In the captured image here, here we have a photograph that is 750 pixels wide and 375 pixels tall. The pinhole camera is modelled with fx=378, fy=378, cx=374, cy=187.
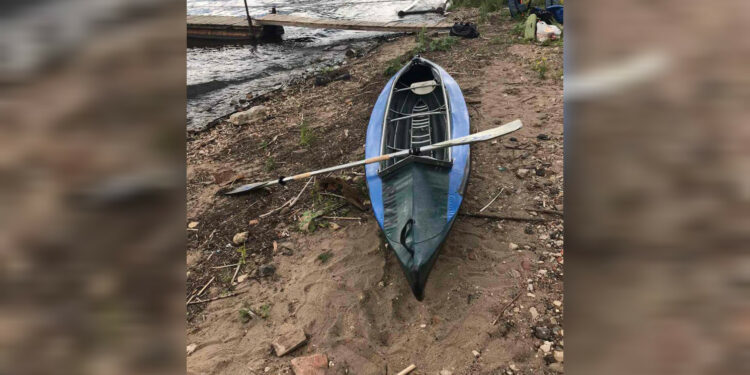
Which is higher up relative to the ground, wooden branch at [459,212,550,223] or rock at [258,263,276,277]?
wooden branch at [459,212,550,223]

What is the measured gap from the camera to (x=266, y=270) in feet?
16.1

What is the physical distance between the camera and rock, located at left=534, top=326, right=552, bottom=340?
3.58m

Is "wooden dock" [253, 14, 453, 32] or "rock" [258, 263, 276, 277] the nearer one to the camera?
"rock" [258, 263, 276, 277]

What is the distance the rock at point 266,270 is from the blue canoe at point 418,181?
1.56 metres

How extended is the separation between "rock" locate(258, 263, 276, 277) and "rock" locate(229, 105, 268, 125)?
18.8 ft

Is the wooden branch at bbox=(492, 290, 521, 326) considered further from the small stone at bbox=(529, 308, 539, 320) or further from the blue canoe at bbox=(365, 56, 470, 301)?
the blue canoe at bbox=(365, 56, 470, 301)
